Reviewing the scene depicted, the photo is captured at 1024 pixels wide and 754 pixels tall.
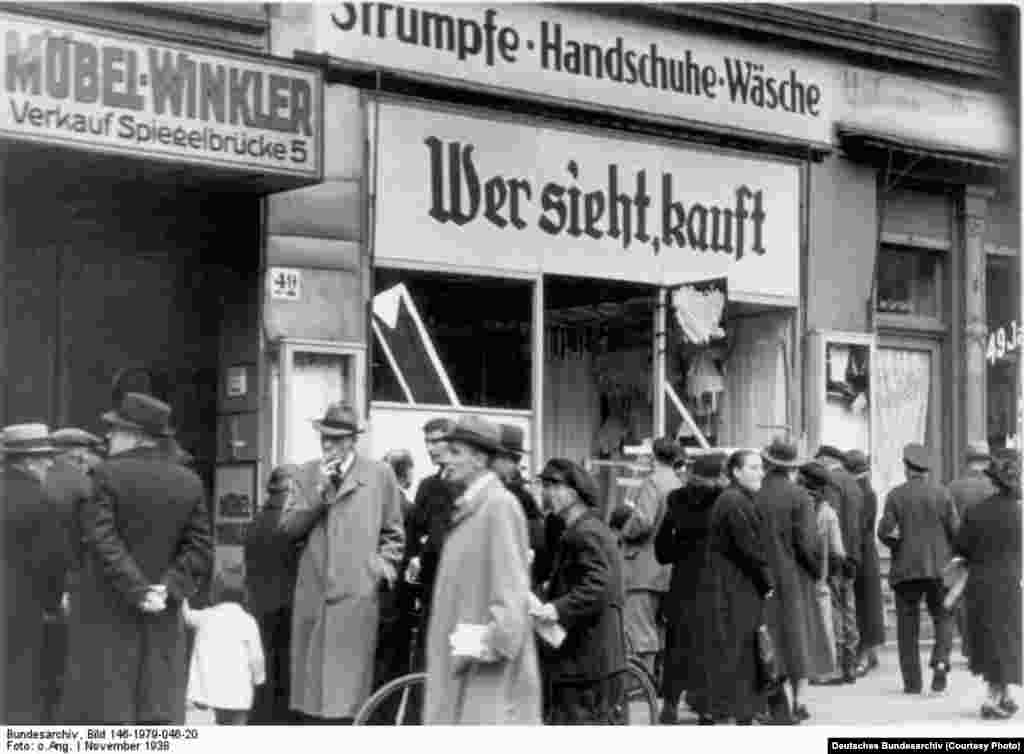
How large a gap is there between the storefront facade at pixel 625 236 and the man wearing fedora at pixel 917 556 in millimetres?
2261

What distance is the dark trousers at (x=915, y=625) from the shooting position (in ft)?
42.2

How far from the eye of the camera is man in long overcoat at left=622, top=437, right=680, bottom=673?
11500 millimetres

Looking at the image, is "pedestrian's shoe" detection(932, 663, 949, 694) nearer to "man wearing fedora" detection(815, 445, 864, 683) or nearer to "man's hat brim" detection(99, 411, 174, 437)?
"man wearing fedora" detection(815, 445, 864, 683)

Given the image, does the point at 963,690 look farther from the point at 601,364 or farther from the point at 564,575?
the point at 564,575

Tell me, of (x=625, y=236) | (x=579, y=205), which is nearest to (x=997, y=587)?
(x=625, y=236)

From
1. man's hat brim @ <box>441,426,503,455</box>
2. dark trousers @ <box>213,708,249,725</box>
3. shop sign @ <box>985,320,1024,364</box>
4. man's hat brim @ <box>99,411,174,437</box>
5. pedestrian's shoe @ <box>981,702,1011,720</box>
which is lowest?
pedestrian's shoe @ <box>981,702,1011,720</box>

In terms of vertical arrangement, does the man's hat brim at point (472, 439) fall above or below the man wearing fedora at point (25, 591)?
above

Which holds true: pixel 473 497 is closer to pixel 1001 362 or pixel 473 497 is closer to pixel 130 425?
pixel 130 425

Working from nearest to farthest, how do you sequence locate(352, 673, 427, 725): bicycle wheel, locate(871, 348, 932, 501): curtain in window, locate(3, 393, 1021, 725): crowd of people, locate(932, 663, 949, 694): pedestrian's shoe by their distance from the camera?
locate(3, 393, 1021, 725): crowd of people < locate(352, 673, 427, 725): bicycle wheel < locate(932, 663, 949, 694): pedestrian's shoe < locate(871, 348, 932, 501): curtain in window

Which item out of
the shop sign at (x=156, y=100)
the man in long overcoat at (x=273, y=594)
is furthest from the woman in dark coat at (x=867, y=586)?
the man in long overcoat at (x=273, y=594)

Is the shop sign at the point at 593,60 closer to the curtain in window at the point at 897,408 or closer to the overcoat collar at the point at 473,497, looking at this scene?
the curtain in window at the point at 897,408

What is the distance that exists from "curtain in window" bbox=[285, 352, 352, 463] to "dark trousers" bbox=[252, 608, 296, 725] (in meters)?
2.84

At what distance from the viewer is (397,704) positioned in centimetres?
897

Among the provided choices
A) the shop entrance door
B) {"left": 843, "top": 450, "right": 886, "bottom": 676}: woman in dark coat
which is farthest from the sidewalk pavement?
the shop entrance door
